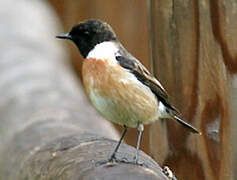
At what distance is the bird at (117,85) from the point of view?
3688 mm

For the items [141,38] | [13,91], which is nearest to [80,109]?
[13,91]

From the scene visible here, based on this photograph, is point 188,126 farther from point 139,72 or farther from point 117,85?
point 139,72

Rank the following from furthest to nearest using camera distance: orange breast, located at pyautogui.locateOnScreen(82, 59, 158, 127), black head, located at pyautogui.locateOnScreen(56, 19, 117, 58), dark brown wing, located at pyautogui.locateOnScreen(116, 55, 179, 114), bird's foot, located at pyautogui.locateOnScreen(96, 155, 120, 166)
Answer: black head, located at pyautogui.locateOnScreen(56, 19, 117, 58) < dark brown wing, located at pyautogui.locateOnScreen(116, 55, 179, 114) < orange breast, located at pyautogui.locateOnScreen(82, 59, 158, 127) < bird's foot, located at pyautogui.locateOnScreen(96, 155, 120, 166)

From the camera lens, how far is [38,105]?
5.35 metres

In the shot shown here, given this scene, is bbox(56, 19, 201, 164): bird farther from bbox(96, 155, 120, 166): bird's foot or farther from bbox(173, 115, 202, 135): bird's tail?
bbox(96, 155, 120, 166): bird's foot

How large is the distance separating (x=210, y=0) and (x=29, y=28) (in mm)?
6441

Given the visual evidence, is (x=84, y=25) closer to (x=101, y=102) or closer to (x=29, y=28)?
(x=101, y=102)

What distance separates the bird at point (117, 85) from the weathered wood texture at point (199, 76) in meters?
0.45

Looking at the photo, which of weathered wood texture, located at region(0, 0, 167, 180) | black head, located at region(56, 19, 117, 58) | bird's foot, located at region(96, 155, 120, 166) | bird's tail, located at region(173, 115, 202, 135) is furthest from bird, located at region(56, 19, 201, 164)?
bird's foot, located at region(96, 155, 120, 166)

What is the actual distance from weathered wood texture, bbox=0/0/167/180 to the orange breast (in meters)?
0.19

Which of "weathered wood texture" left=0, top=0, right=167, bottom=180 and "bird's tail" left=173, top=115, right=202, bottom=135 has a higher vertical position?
"bird's tail" left=173, top=115, right=202, bottom=135

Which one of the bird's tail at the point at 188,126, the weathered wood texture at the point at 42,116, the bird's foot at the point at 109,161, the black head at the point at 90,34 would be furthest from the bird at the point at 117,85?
the bird's foot at the point at 109,161

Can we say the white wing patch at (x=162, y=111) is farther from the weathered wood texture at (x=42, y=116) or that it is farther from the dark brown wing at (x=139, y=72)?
the weathered wood texture at (x=42, y=116)

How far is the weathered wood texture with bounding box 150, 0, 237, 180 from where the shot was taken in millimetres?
2744
